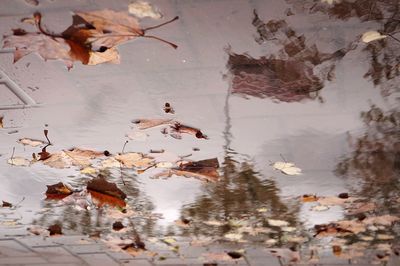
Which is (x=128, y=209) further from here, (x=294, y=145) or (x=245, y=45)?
(x=245, y=45)

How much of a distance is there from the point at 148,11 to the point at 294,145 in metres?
1.27

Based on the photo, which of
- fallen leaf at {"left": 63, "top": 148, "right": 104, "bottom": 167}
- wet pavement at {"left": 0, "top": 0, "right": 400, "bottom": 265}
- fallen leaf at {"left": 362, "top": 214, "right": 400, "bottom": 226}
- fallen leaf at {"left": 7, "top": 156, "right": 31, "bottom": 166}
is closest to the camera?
wet pavement at {"left": 0, "top": 0, "right": 400, "bottom": 265}

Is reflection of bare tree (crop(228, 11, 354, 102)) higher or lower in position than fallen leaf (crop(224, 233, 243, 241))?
higher

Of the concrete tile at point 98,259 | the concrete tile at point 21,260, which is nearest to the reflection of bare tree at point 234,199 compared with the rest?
the concrete tile at point 98,259

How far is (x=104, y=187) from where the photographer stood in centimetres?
351

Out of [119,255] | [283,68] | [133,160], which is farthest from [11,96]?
[119,255]

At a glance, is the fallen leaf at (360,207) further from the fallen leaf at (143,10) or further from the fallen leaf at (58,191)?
the fallen leaf at (143,10)

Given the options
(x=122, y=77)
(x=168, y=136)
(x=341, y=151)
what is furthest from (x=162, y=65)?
(x=341, y=151)

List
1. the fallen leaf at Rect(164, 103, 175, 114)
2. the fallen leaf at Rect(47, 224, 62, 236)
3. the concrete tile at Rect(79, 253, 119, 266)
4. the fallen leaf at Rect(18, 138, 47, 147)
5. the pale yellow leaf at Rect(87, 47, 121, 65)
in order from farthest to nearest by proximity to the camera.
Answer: the concrete tile at Rect(79, 253, 119, 266) → the fallen leaf at Rect(47, 224, 62, 236) → the fallen leaf at Rect(18, 138, 47, 147) → the fallen leaf at Rect(164, 103, 175, 114) → the pale yellow leaf at Rect(87, 47, 121, 65)

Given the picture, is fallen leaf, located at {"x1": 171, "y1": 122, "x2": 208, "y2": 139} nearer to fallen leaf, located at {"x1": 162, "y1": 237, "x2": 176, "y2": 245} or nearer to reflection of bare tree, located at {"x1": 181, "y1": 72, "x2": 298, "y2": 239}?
reflection of bare tree, located at {"x1": 181, "y1": 72, "x2": 298, "y2": 239}

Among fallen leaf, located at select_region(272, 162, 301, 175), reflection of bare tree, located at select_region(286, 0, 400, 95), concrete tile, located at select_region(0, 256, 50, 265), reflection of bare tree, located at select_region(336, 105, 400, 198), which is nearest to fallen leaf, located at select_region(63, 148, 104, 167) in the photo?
fallen leaf, located at select_region(272, 162, 301, 175)

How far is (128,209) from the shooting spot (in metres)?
3.91

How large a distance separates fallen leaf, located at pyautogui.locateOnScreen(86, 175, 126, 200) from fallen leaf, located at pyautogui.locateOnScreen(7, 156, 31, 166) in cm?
45

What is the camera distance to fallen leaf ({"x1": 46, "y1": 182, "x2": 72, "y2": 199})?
349 cm
